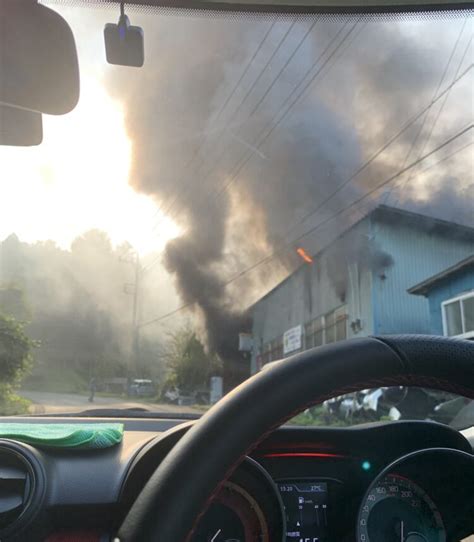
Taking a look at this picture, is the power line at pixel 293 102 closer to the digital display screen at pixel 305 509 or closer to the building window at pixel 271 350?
the building window at pixel 271 350

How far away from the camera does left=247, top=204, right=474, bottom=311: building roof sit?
3.81m

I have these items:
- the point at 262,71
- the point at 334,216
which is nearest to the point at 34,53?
the point at 262,71

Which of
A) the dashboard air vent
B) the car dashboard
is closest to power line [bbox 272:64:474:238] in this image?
the car dashboard

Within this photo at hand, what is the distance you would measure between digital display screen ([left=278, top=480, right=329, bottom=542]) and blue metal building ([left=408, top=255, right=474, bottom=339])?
1484mm

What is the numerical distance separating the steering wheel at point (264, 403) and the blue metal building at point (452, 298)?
2.03 meters

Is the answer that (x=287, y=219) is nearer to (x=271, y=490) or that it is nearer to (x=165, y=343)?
(x=165, y=343)

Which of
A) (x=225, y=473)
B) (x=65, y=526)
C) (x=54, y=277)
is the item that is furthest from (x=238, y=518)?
(x=54, y=277)

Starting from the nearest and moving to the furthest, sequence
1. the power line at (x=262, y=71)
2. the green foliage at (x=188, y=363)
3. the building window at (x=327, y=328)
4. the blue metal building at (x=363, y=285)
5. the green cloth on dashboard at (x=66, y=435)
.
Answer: the green cloth on dashboard at (x=66, y=435) < the power line at (x=262, y=71) < the green foliage at (x=188, y=363) < the blue metal building at (x=363, y=285) < the building window at (x=327, y=328)

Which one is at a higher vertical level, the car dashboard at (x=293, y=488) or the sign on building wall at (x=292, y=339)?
the sign on building wall at (x=292, y=339)

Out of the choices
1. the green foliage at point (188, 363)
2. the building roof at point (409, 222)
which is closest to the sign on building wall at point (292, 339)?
the building roof at point (409, 222)

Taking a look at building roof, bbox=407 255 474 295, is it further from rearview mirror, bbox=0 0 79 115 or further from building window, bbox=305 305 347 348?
rearview mirror, bbox=0 0 79 115

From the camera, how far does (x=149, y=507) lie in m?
1.10

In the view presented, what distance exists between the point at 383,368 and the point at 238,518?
0.81 metres

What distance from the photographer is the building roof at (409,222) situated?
3.81 m
